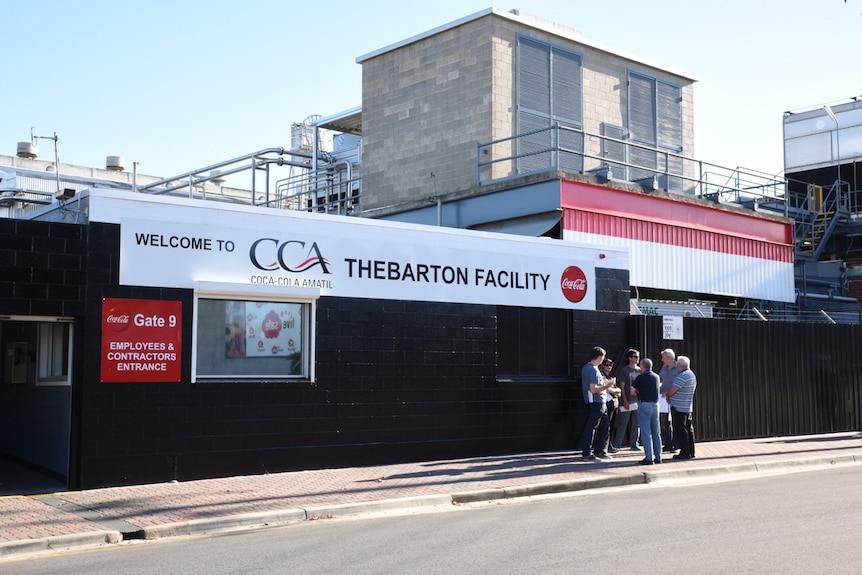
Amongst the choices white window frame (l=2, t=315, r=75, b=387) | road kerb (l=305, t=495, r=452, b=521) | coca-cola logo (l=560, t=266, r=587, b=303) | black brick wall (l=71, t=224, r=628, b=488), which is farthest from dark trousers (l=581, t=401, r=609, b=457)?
white window frame (l=2, t=315, r=75, b=387)

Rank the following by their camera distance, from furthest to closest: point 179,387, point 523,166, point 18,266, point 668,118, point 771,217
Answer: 1. point 668,118
2. point 771,217
3. point 523,166
4. point 179,387
5. point 18,266

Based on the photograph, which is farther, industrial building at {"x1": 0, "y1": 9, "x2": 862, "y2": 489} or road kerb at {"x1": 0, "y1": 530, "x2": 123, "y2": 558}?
industrial building at {"x1": 0, "y1": 9, "x2": 862, "y2": 489}

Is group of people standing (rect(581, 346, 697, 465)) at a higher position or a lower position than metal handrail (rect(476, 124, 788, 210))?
lower

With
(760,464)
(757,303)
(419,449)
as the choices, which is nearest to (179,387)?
(419,449)

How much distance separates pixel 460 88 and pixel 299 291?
1062 cm

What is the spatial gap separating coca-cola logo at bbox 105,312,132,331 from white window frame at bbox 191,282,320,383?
0.94 metres

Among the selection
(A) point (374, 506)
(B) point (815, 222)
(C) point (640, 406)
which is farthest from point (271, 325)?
(B) point (815, 222)

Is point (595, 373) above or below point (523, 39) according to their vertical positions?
below

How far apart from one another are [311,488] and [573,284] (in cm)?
680

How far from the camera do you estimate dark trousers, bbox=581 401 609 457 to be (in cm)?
1539

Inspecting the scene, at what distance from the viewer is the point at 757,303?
2448 centimetres

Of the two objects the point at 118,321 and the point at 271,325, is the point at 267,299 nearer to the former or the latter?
the point at 271,325

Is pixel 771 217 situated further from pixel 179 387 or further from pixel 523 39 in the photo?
pixel 179 387

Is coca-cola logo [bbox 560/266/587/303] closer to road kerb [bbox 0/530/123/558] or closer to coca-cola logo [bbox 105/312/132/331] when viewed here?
coca-cola logo [bbox 105/312/132/331]
